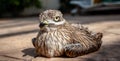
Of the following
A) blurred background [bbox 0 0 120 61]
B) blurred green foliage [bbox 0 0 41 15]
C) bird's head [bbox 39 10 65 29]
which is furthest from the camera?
blurred green foliage [bbox 0 0 41 15]

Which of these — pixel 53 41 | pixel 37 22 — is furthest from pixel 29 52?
pixel 37 22

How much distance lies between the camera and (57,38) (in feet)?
10.5

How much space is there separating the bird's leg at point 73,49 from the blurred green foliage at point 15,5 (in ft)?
22.7

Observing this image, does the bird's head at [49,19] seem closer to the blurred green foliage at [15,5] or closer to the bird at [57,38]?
the bird at [57,38]

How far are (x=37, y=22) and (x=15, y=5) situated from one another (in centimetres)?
246

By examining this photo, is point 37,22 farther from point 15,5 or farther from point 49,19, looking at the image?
point 49,19

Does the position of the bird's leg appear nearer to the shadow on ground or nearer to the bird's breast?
the bird's breast

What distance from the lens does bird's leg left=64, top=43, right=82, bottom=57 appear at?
3213 millimetres

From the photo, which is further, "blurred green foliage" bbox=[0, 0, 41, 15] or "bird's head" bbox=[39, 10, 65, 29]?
"blurred green foliage" bbox=[0, 0, 41, 15]

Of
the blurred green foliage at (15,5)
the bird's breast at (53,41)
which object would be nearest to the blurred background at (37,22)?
the blurred green foliage at (15,5)

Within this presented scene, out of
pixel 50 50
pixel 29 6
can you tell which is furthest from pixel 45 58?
pixel 29 6

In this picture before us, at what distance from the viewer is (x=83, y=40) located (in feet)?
11.1

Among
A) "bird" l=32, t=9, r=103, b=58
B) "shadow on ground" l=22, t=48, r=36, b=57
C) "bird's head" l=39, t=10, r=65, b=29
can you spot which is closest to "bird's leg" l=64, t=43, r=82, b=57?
"bird" l=32, t=9, r=103, b=58

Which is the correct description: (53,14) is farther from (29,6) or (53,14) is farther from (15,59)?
(29,6)
